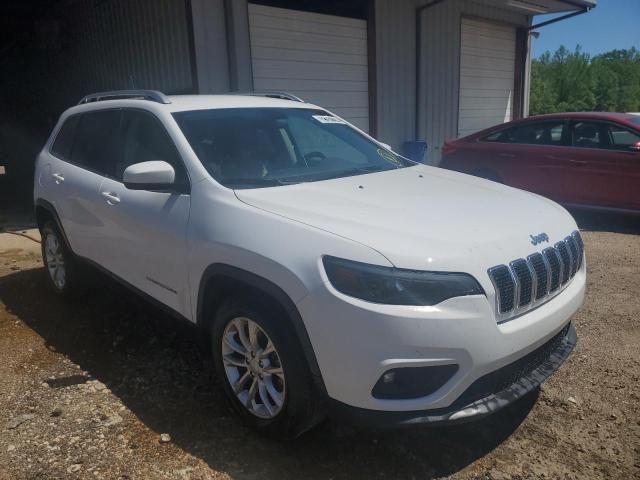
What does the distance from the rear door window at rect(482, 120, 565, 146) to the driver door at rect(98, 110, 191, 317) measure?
5914 millimetres

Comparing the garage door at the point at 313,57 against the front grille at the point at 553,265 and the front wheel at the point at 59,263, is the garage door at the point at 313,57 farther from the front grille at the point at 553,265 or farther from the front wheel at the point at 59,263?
the front grille at the point at 553,265

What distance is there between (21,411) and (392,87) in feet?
28.3

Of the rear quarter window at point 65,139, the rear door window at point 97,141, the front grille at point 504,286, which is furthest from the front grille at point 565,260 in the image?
the rear quarter window at point 65,139

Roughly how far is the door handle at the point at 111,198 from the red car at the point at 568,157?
590 centimetres

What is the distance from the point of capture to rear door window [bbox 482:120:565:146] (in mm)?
7586

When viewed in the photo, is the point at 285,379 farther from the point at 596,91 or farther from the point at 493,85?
the point at 596,91

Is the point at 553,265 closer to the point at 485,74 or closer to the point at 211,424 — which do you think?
the point at 211,424

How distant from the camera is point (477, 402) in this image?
2.36 metres

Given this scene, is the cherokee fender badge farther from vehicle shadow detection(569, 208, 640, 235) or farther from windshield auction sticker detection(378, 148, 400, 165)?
vehicle shadow detection(569, 208, 640, 235)

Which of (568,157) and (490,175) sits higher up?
(568,157)

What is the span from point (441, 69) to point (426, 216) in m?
9.50

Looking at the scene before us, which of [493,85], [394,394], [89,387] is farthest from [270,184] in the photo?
[493,85]

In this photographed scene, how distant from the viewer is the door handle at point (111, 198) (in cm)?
363

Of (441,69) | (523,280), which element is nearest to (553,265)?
(523,280)
